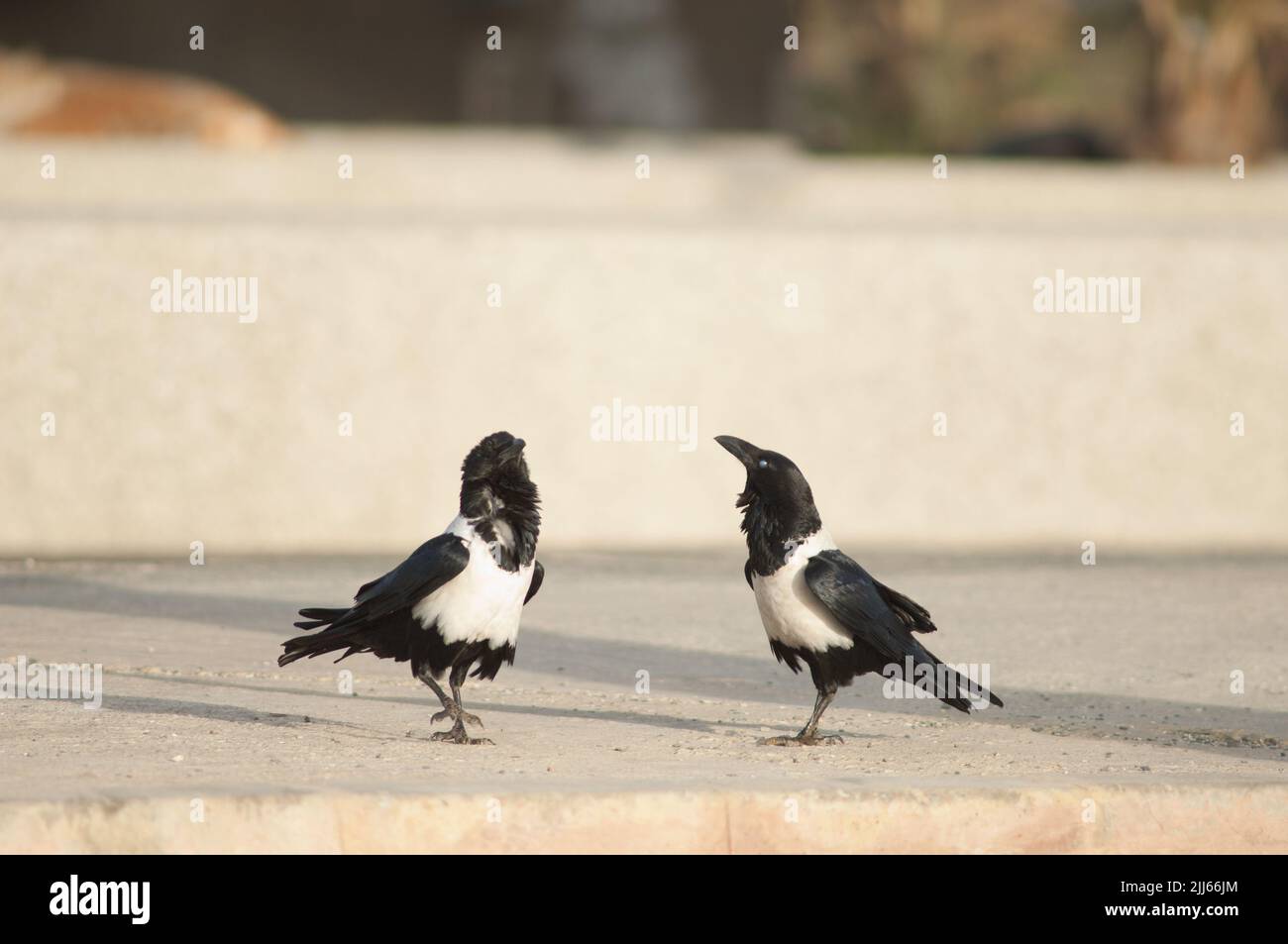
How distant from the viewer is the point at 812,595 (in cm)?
620

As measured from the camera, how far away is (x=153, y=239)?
12117 millimetres

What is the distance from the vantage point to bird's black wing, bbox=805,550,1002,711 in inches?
243

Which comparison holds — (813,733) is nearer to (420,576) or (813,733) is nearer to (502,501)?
(502,501)

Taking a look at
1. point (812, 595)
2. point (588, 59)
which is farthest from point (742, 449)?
point (588, 59)

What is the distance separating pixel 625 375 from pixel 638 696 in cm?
539

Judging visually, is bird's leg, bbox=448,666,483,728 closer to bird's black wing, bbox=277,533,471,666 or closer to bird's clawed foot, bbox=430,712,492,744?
bird's clawed foot, bbox=430,712,492,744

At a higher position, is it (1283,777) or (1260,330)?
(1260,330)

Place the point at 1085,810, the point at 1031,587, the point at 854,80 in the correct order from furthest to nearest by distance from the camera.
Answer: the point at 854,80 < the point at 1031,587 < the point at 1085,810

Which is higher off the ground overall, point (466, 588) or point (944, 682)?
point (466, 588)

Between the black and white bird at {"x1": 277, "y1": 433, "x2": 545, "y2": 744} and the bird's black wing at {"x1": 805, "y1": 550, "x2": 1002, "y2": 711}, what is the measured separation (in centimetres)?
98

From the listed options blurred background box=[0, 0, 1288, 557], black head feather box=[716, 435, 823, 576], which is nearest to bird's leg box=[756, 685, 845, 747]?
black head feather box=[716, 435, 823, 576]

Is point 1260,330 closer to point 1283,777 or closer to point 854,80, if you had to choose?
point 1283,777

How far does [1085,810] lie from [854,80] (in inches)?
1060

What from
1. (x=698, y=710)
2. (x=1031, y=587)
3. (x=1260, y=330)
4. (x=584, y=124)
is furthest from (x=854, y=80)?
(x=698, y=710)
